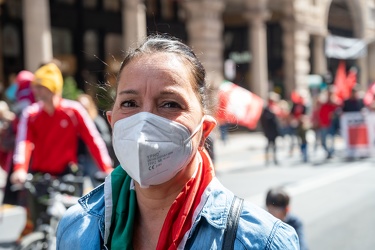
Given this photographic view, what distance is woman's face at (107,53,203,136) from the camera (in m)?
1.81

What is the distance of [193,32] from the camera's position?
25766 millimetres

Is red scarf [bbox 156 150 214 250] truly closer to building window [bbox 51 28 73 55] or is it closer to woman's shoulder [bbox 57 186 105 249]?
woman's shoulder [bbox 57 186 105 249]

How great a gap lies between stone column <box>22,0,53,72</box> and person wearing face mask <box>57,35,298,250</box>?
15588 mm

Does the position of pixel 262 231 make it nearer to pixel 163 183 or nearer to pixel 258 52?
pixel 163 183

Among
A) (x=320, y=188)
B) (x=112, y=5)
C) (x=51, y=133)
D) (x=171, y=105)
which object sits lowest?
(x=320, y=188)

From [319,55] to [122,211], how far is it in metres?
34.8

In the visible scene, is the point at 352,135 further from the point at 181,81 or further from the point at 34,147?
the point at 181,81

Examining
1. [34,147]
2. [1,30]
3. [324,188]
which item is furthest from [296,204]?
[1,30]

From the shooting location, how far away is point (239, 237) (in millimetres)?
1680

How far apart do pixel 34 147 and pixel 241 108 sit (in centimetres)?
1057

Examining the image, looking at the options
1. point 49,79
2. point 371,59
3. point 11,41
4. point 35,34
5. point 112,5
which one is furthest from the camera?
point 371,59

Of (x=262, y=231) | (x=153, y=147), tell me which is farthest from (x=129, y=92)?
(x=262, y=231)

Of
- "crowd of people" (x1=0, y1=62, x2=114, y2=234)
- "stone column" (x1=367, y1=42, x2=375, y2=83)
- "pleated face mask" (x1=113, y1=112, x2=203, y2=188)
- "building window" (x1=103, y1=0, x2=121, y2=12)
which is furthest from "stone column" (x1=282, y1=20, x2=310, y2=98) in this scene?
"pleated face mask" (x1=113, y1=112, x2=203, y2=188)

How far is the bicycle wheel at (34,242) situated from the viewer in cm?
515
